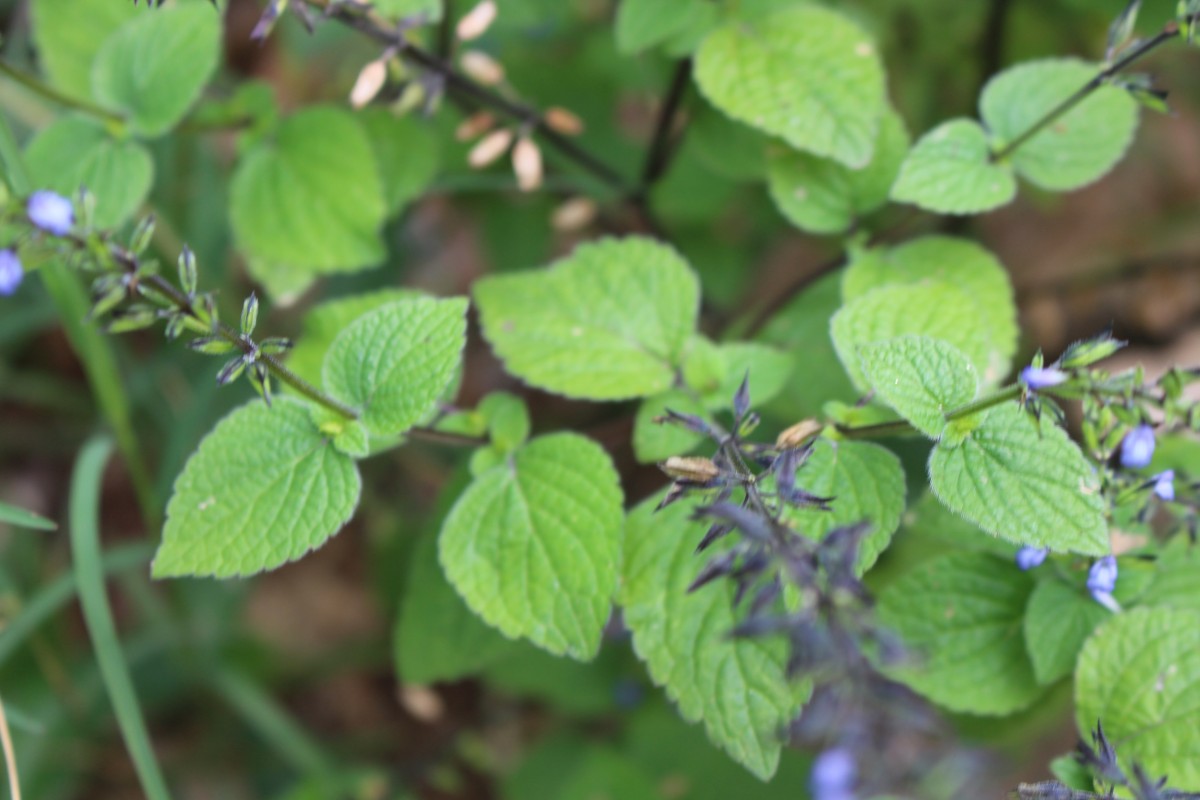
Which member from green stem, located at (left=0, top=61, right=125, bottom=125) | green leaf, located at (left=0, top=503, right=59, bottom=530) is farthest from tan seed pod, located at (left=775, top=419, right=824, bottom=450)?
green stem, located at (left=0, top=61, right=125, bottom=125)

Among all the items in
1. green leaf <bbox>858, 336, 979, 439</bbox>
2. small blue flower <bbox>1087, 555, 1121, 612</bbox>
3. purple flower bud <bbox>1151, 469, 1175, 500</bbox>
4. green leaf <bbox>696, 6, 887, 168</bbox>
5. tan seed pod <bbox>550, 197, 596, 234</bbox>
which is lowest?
tan seed pod <bbox>550, 197, 596, 234</bbox>

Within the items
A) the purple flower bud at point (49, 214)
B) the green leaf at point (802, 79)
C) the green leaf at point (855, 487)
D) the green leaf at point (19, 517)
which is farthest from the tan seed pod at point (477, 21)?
the green leaf at point (19, 517)

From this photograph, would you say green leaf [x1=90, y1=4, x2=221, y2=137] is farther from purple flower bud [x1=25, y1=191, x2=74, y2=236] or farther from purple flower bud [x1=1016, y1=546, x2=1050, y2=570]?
purple flower bud [x1=1016, y1=546, x2=1050, y2=570]

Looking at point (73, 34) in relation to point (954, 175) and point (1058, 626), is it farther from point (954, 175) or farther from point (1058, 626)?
point (1058, 626)

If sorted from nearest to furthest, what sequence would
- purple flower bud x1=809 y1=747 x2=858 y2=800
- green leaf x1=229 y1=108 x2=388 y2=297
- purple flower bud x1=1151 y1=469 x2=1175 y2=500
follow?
purple flower bud x1=809 y1=747 x2=858 y2=800, purple flower bud x1=1151 y1=469 x2=1175 y2=500, green leaf x1=229 y1=108 x2=388 y2=297

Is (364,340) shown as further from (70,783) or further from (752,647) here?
(70,783)

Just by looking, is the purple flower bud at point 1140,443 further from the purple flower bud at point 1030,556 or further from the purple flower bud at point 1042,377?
the purple flower bud at point 1030,556

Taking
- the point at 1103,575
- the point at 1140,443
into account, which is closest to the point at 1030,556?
the point at 1103,575
